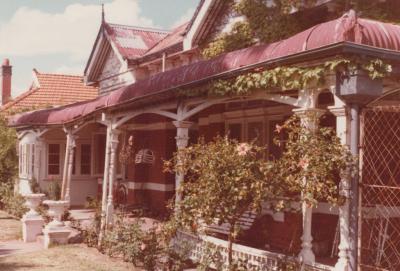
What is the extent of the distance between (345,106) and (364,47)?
807 millimetres

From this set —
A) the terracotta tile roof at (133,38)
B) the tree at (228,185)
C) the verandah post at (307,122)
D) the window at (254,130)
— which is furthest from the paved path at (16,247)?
the terracotta tile roof at (133,38)

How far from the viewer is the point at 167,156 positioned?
656 inches

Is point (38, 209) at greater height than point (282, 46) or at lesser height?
lesser

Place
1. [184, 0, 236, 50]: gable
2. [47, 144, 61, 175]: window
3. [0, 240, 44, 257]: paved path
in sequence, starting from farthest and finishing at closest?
[47, 144, 61, 175]: window → [184, 0, 236, 50]: gable → [0, 240, 44, 257]: paved path

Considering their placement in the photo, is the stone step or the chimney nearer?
the stone step

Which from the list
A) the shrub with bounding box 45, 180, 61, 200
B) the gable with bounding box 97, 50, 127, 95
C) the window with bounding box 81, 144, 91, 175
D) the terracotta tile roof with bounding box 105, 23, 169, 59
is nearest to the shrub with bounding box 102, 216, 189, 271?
the shrub with bounding box 45, 180, 61, 200

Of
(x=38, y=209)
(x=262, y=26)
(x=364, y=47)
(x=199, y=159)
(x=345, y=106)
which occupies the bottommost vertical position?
(x=38, y=209)

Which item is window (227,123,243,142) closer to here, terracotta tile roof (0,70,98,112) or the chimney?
terracotta tile roof (0,70,98,112)

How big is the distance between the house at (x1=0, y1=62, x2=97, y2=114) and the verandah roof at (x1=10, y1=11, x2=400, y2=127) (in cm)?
1362

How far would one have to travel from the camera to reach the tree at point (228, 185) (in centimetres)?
705

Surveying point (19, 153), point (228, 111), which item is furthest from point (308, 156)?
point (19, 153)

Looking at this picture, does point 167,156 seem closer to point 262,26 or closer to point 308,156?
point 262,26

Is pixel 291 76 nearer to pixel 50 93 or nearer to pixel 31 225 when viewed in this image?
pixel 31 225

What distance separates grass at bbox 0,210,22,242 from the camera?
14.6 metres
